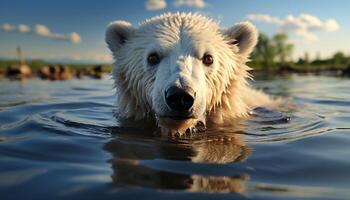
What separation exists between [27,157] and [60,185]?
1.05 meters

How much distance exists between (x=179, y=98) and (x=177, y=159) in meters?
0.80

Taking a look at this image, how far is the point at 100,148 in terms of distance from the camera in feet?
14.4

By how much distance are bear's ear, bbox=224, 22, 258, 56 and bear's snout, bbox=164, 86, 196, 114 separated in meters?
2.55

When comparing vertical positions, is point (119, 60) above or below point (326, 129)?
above

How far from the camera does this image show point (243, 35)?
7.03m

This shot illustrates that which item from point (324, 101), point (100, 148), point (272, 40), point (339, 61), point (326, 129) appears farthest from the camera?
point (272, 40)

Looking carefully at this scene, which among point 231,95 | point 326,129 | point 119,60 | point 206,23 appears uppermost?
point 206,23

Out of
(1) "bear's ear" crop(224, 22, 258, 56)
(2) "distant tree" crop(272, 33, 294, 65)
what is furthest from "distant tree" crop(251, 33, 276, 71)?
(1) "bear's ear" crop(224, 22, 258, 56)

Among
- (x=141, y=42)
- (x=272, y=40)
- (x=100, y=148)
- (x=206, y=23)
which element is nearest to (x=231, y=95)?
(x=206, y=23)

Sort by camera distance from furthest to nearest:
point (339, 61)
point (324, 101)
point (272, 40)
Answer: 1. point (272, 40)
2. point (339, 61)
3. point (324, 101)

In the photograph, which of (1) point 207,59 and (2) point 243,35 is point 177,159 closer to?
(1) point 207,59

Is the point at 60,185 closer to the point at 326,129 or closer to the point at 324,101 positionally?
the point at 326,129

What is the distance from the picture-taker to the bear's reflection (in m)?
3.10

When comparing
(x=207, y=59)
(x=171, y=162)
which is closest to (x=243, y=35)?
A: (x=207, y=59)
